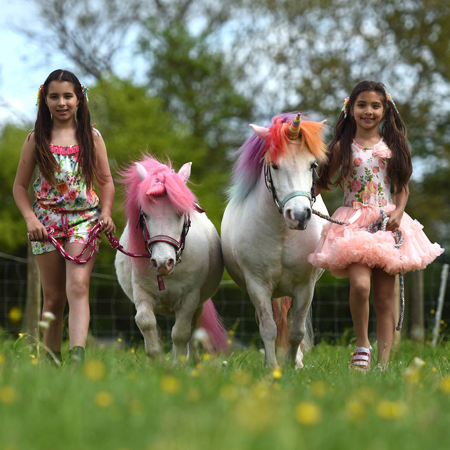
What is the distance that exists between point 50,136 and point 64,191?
43cm

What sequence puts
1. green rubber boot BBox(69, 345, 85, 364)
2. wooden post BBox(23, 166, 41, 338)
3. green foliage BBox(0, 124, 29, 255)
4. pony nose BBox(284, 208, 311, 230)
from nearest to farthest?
green rubber boot BBox(69, 345, 85, 364), pony nose BBox(284, 208, 311, 230), wooden post BBox(23, 166, 41, 338), green foliage BBox(0, 124, 29, 255)

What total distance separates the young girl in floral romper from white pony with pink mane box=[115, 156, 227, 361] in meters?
0.26

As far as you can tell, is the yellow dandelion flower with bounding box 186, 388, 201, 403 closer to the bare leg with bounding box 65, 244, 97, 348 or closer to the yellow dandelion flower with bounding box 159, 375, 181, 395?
the yellow dandelion flower with bounding box 159, 375, 181, 395

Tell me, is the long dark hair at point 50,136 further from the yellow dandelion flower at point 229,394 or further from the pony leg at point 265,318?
the yellow dandelion flower at point 229,394

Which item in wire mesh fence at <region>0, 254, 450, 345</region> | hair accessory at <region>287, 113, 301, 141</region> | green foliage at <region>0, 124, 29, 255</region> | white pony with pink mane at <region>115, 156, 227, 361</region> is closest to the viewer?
hair accessory at <region>287, 113, 301, 141</region>

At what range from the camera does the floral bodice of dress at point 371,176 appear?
4953 millimetres

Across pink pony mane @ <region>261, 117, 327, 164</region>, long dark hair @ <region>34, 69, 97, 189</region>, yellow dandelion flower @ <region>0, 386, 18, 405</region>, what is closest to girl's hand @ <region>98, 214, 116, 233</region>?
long dark hair @ <region>34, 69, 97, 189</region>

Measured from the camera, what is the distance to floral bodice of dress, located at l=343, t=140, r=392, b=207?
4953 mm

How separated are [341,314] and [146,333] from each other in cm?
576

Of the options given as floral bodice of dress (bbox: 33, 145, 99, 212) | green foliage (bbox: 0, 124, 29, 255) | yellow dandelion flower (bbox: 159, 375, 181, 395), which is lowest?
yellow dandelion flower (bbox: 159, 375, 181, 395)

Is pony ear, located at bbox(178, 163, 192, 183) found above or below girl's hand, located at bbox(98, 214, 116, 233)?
above

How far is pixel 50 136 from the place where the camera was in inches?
189

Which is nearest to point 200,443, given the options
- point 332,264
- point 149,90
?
point 332,264

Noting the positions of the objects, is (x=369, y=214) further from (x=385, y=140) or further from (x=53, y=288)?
(x=53, y=288)
